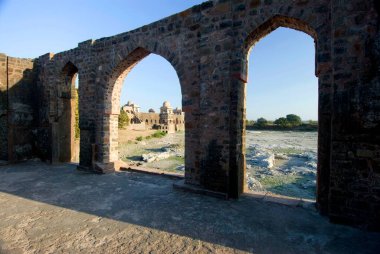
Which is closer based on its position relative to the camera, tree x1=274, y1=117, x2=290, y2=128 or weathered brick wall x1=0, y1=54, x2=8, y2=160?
weathered brick wall x1=0, y1=54, x2=8, y2=160

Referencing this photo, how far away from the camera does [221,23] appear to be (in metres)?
4.71

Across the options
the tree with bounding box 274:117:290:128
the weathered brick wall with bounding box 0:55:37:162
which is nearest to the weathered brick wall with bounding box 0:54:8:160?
the weathered brick wall with bounding box 0:55:37:162

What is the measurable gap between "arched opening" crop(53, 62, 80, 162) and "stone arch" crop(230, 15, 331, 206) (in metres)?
6.56

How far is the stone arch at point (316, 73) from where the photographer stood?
378cm

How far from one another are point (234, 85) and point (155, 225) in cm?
305

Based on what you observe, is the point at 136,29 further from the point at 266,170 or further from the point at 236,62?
the point at 266,170

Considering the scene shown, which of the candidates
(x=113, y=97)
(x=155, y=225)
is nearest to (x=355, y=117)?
(x=155, y=225)

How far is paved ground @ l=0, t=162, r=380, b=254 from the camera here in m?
2.84

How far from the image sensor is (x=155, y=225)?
3.39 meters

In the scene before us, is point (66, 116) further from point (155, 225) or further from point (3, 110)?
point (155, 225)

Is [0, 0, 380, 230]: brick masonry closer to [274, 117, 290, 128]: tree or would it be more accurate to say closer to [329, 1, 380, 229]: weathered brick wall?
[329, 1, 380, 229]: weathered brick wall

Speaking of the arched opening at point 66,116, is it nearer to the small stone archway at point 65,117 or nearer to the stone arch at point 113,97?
the small stone archway at point 65,117

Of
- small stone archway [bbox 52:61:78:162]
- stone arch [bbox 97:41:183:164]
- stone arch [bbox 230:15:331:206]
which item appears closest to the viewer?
stone arch [bbox 230:15:331:206]

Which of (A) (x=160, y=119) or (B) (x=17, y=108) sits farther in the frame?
(A) (x=160, y=119)
